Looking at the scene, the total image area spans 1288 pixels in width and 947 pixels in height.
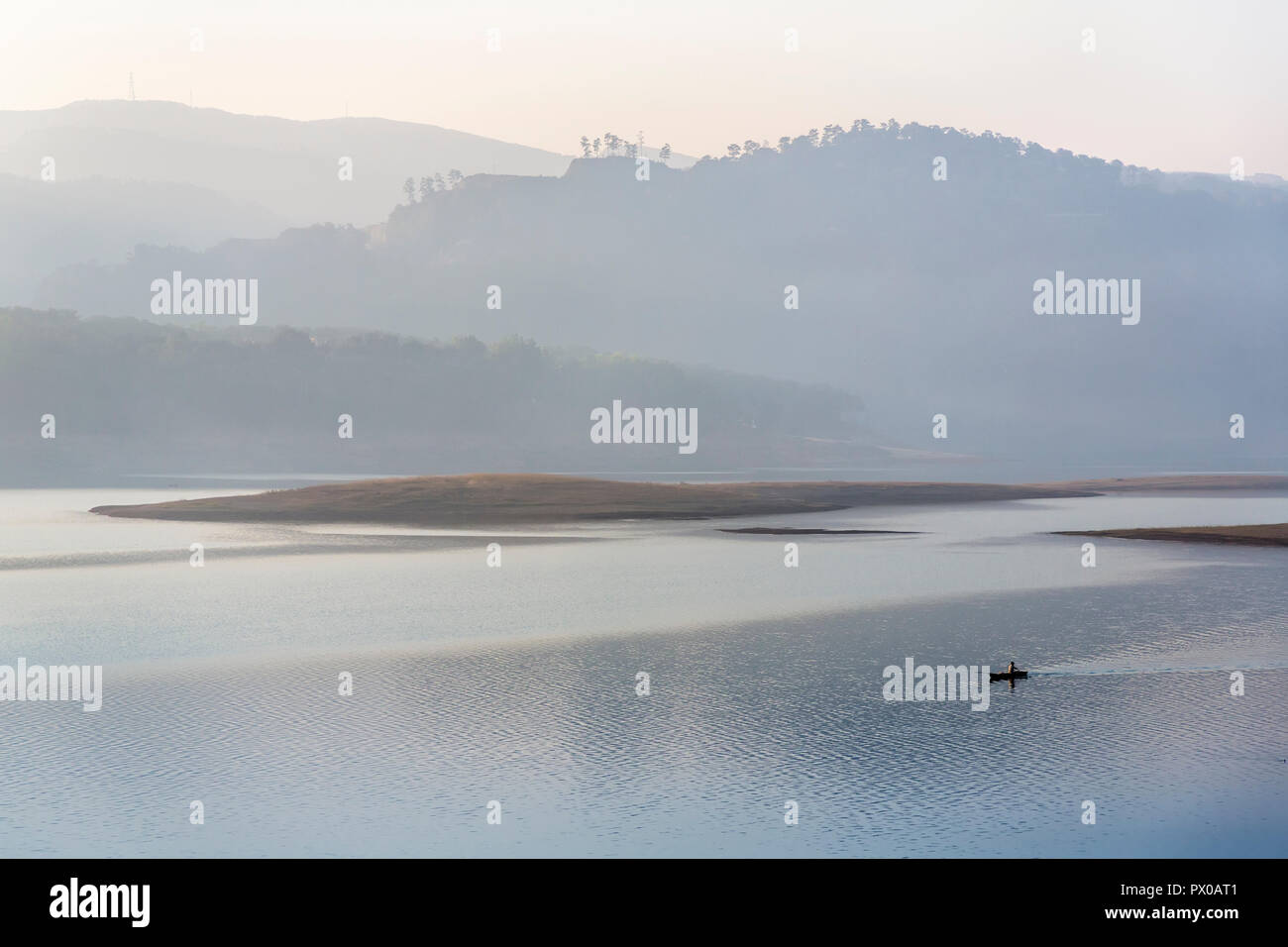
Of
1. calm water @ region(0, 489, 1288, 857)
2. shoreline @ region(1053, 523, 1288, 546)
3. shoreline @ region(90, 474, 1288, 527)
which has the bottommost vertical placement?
calm water @ region(0, 489, 1288, 857)

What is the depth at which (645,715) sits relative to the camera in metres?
33.7

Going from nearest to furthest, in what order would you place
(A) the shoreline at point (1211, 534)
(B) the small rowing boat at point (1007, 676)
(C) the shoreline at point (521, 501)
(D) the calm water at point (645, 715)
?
1. (D) the calm water at point (645, 715)
2. (B) the small rowing boat at point (1007, 676)
3. (A) the shoreline at point (1211, 534)
4. (C) the shoreline at point (521, 501)

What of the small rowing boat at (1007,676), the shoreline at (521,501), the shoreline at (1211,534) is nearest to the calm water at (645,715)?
the small rowing boat at (1007,676)

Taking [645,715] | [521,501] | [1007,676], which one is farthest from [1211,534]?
[645,715]

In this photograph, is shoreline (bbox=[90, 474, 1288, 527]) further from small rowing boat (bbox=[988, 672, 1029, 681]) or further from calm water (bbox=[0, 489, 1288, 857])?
small rowing boat (bbox=[988, 672, 1029, 681])

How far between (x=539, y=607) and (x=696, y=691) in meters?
18.8

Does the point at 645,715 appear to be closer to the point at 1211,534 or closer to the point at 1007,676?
the point at 1007,676

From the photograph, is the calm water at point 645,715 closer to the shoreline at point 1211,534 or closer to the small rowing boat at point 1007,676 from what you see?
the small rowing boat at point 1007,676

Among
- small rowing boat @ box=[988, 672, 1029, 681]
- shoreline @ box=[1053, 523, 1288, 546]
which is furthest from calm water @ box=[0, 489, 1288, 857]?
shoreline @ box=[1053, 523, 1288, 546]

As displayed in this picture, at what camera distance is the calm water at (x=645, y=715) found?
2516cm

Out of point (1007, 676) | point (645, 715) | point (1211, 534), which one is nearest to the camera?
point (645, 715)

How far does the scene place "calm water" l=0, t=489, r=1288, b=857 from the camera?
25.2m

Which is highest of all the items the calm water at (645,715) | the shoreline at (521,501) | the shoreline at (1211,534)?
the shoreline at (521,501)
